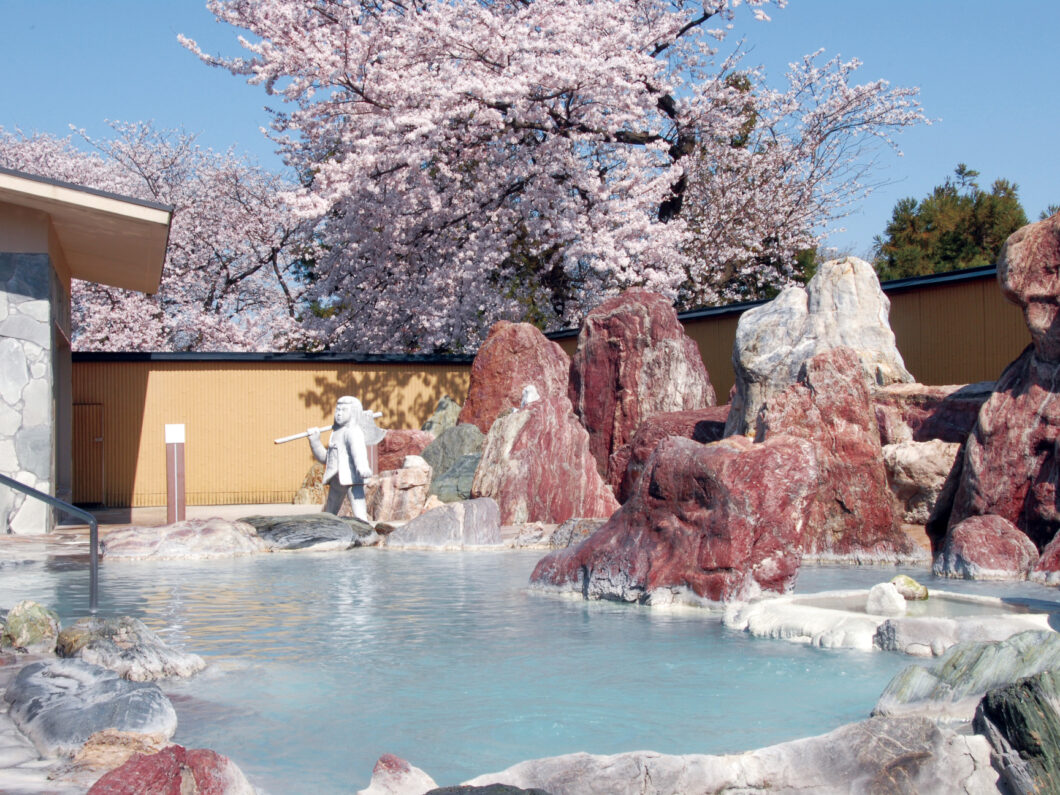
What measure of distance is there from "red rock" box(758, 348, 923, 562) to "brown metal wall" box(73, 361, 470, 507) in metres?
11.4

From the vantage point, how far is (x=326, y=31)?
19.7 metres

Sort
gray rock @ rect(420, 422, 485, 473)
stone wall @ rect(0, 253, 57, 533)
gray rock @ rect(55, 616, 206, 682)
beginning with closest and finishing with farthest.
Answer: gray rock @ rect(55, 616, 206, 682) < stone wall @ rect(0, 253, 57, 533) < gray rock @ rect(420, 422, 485, 473)

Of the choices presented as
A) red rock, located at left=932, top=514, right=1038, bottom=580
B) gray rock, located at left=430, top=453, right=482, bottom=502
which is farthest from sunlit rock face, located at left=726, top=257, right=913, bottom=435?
red rock, located at left=932, top=514, right=1038, bottom=580

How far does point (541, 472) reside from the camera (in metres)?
14.5

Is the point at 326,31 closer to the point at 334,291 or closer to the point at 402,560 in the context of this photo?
the point at 334,291

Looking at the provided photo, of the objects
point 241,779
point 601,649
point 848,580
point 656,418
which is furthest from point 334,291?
point 241,779

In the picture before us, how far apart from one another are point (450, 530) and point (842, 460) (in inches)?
168

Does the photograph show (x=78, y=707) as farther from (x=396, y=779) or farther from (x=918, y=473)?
(x=918, y=473)

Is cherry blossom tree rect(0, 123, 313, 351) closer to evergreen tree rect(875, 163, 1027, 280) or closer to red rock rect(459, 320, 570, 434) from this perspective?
red rock rect(459, 320, 570, 434)

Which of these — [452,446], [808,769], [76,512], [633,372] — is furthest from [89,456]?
[808,769]

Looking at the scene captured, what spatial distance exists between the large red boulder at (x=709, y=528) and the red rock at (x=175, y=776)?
4678 millimetres

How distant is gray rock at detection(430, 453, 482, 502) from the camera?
15789 mm

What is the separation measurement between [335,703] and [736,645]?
2442 mm

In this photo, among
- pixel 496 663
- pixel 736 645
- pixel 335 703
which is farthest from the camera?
pixel 736 645
